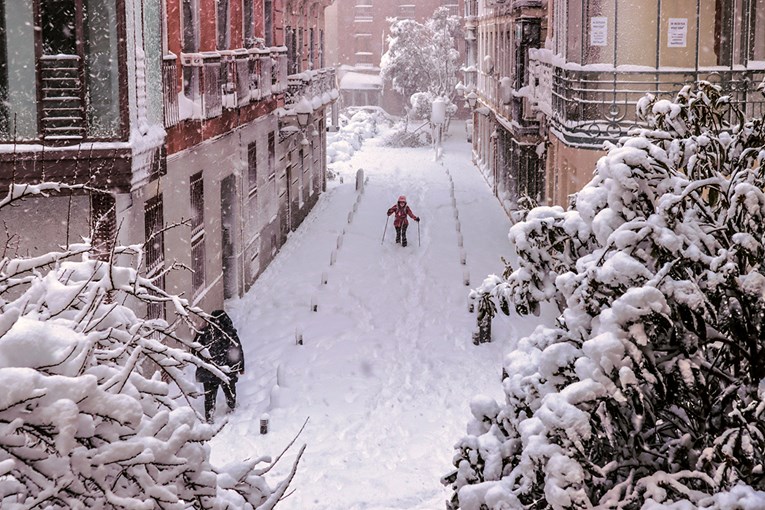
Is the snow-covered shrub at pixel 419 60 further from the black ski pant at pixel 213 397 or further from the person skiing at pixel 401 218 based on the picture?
the black ski pant at pixel 213 397

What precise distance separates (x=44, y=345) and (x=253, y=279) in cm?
1739

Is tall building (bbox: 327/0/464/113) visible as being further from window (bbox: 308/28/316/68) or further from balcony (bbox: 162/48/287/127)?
balcony (bbox: 162/48/287/127)

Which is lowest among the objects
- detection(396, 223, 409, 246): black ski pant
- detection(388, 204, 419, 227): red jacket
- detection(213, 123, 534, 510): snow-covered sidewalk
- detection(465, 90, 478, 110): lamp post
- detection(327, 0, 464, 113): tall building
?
detection(213, 123, 534, 510): snow-covered sidewalk

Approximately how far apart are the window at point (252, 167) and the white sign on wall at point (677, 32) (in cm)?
993

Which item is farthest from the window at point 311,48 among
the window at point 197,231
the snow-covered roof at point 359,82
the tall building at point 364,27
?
the tall building at point 364,27

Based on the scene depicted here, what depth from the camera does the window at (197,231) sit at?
662 inches

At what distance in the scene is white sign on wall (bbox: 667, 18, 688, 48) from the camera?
48.6 ft

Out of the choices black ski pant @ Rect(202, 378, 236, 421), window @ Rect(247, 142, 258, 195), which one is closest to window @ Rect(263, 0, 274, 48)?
window @ Rect(247, 142, 258, 195)

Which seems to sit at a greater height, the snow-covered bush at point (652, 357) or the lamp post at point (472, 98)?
the lamp post at point (472, 98)

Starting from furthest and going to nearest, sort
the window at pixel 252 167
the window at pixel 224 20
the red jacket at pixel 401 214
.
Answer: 1. the red jacket at pixel 401 214
2. the window at pixel 252 167
3. the window at pixel 224 20

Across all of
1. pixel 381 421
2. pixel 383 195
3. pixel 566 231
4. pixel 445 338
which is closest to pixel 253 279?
pixel 445 338

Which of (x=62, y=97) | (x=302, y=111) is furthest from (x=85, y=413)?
(x=302, y=111)

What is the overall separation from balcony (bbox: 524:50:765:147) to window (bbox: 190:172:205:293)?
616 centimetres

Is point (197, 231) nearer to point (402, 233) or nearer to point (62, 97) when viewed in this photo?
point (62, 97)
